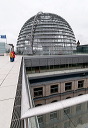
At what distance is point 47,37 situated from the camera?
5166 centimetres

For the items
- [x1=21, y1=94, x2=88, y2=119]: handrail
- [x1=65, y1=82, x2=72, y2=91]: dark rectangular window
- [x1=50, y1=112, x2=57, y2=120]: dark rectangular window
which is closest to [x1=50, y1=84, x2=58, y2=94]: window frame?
[x1=65, y1=82, x2=72, y2=91]: dark rectangular window

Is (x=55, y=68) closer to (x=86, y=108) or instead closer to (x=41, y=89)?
(x=41, y=89)

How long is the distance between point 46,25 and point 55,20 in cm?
823

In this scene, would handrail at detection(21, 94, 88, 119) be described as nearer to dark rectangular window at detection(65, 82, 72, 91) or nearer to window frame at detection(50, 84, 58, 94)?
window frame at detection(50, 84, 58, 94)

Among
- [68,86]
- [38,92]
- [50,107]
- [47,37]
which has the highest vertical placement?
[47,37]

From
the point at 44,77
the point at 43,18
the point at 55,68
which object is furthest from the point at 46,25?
the point at 44,77

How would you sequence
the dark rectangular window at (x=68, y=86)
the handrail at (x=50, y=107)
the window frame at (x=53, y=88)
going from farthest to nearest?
the dark rectangular window at (x=68, y=86)
the window frame at (x=53, y=88)
the handrail at (x=50, y=107)

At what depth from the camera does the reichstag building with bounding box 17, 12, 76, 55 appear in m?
50.3

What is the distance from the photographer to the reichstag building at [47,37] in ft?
165

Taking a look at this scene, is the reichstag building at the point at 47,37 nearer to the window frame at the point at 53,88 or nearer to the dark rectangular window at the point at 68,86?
the dark rectangular window at the point at 68,86

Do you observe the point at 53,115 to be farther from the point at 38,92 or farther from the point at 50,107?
the point at 38,92

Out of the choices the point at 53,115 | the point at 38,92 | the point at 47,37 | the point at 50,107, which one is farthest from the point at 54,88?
the point at 47,37

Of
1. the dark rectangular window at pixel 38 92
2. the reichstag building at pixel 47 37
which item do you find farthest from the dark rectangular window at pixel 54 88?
the reichstag building at pixel 47 37

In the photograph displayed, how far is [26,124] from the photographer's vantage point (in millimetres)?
1372
